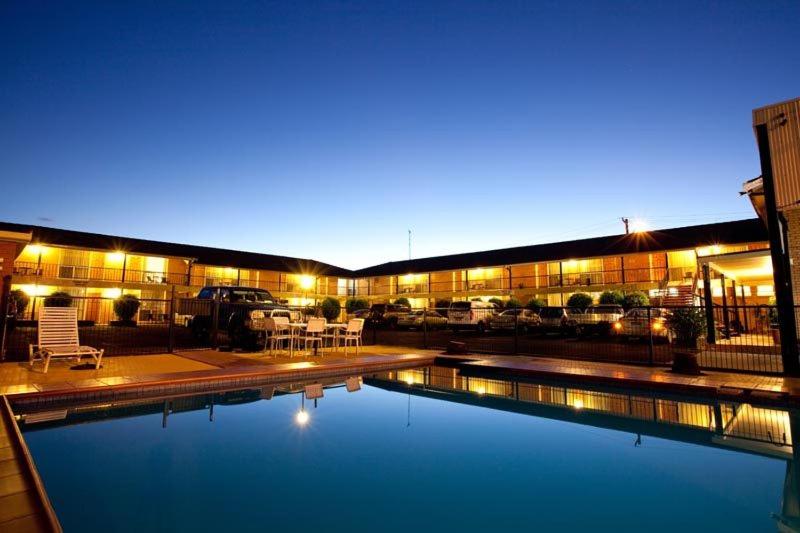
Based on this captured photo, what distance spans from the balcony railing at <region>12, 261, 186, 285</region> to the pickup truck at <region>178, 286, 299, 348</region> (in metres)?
15.5

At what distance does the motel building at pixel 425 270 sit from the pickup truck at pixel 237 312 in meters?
11.4

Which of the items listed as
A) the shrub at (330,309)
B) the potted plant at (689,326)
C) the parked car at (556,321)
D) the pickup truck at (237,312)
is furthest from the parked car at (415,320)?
the potted plant at (689,326)

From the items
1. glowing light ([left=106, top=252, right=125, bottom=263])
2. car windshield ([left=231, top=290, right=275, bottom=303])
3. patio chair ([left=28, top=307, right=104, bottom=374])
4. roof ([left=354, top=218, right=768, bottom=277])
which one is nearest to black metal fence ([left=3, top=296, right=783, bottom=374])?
car windshield ([left=231, top=290, right=275, bottom=303])

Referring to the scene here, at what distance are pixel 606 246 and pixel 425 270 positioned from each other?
1559 centimetres

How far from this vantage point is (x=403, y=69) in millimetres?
14711

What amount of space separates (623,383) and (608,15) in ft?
33.8

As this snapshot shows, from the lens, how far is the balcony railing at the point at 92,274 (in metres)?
27.2

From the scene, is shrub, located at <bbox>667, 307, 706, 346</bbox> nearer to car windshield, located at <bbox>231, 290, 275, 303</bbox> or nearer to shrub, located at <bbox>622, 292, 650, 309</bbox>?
shrub, located at <bbox>622, 292, 650, 309</bbox>

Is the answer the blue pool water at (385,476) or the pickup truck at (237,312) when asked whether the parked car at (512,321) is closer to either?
the pickup truck at (237,312)

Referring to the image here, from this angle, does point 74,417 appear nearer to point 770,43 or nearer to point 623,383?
point 623,383

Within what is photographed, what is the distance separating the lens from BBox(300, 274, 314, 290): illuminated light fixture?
41.2 m

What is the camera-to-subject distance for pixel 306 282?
41.5m

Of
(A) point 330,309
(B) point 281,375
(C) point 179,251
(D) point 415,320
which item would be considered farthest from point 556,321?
(C) point 179,251

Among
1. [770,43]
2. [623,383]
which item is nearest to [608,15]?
[770,43]
